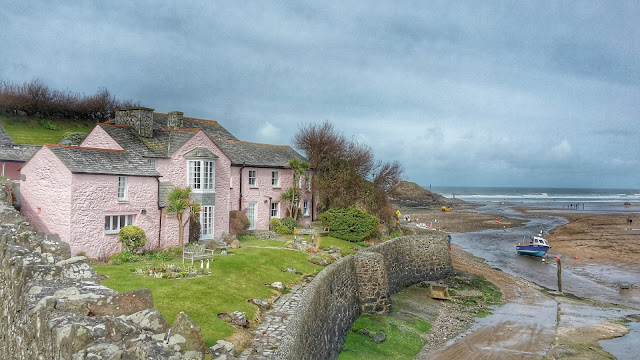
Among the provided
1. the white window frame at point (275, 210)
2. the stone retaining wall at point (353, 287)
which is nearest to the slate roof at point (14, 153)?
the white window frame at point (275, 210)

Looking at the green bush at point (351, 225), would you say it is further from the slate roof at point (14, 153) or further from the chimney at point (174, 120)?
the slate roof at point (14, 153)

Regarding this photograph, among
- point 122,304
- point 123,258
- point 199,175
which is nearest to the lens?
point 122,304

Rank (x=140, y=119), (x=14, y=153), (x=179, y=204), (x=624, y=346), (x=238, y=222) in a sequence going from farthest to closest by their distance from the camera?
(x=14, y=153) → (x=238, y=222) → (x=140, y=119) → (x=179, y=204) → (x=624, y=346)

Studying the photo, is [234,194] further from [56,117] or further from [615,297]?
[56,117]

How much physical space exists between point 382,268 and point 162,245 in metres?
12.6

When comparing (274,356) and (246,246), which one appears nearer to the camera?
(274,356)

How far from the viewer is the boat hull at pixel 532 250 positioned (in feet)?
152

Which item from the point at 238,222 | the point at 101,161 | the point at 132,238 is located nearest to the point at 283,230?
the point at 238,222

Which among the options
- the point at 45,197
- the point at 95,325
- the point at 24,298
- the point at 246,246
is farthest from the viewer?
the point at 246,246

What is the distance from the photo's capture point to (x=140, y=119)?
1166 inches

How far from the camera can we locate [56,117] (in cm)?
5600

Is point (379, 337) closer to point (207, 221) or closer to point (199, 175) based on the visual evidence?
point (207, 221)

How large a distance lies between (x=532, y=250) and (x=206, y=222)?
34.9 meters

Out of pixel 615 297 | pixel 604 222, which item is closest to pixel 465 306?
pixel 615 297
